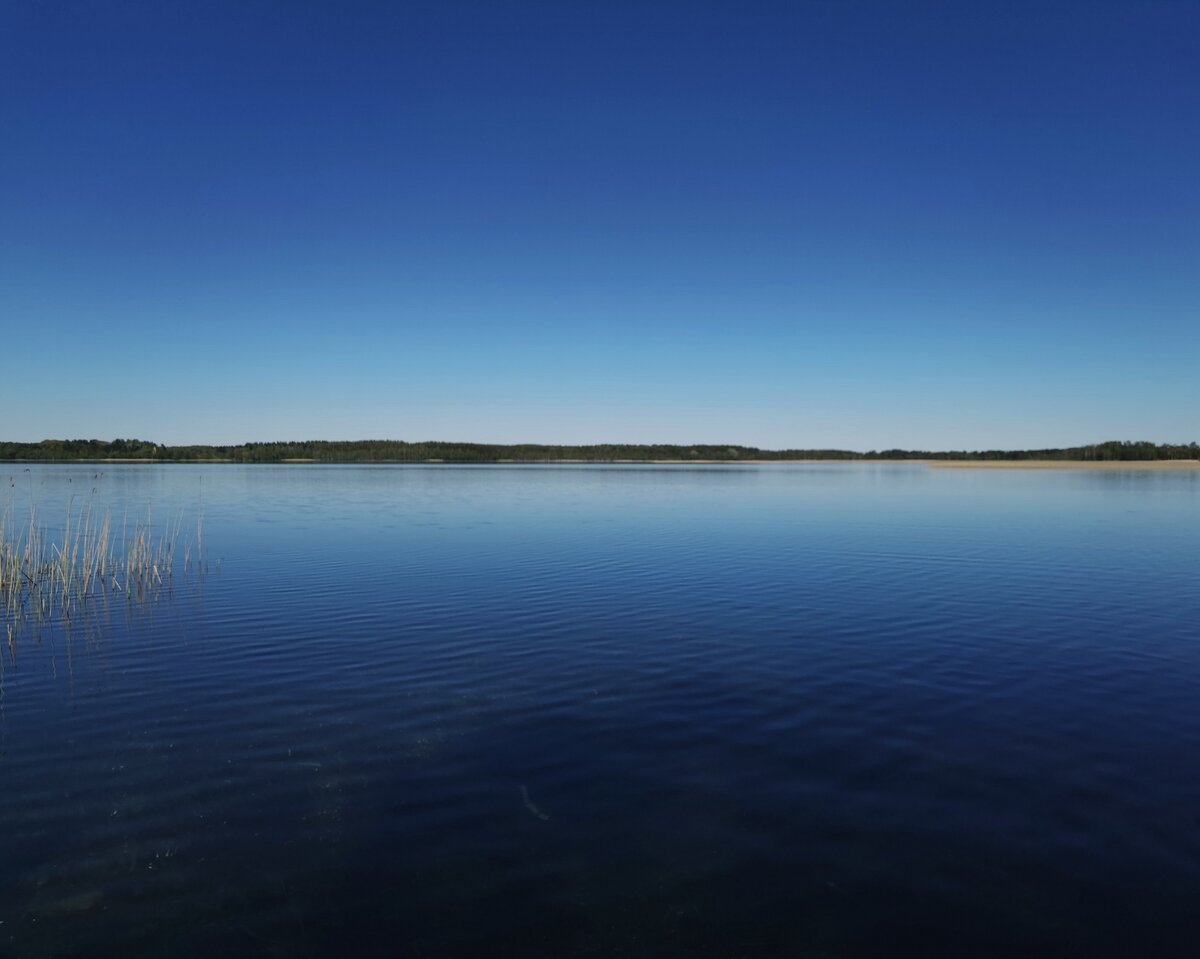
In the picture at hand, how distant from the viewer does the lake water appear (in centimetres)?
517

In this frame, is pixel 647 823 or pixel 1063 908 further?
pixel 647 823

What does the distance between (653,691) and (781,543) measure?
17126 mm

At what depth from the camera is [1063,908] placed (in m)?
5.28

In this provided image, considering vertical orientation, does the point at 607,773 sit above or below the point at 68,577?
below

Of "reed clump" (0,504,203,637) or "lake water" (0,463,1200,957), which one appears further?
"reed clump" (0,504,203,637)

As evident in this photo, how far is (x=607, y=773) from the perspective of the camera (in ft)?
24.6

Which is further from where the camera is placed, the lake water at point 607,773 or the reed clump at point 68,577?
the reed clump at point 68,577

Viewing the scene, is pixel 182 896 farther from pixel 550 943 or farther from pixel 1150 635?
pixel 1150 635

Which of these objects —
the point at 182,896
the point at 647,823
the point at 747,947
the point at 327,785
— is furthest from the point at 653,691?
the point at 182,896

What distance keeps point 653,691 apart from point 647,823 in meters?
3.67

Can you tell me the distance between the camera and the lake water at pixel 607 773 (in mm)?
5172

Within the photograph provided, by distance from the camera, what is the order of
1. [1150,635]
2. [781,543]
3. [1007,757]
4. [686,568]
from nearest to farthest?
[1007,757] → [1150,635] → [686,568] → [781,543]

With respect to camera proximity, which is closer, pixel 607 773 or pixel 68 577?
pixel 607 773

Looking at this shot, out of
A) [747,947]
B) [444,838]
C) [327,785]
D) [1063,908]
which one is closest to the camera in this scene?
[747,947]
